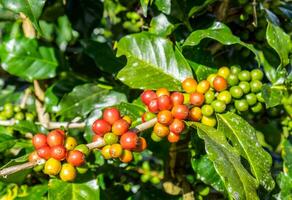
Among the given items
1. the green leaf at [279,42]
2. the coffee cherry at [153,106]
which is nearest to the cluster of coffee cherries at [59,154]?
the coffee cherry at [153,106]

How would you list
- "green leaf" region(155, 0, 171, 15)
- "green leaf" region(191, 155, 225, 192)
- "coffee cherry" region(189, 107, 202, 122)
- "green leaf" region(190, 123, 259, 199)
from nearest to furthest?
1. "green leaf" region(190, 123, 259, 199)
2. "coffee cherry" region(189, 107, 202, 122)
3. "green leaf" region(155, 0, 171, 15)
4. "green leaf" region(191, 155, 225, 192)

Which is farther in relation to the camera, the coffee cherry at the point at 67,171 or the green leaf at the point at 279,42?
the green leaf at the point at 279,42

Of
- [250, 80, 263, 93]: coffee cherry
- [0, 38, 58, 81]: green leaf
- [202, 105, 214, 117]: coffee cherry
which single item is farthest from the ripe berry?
[0, 38, 58, 81]: green leaf

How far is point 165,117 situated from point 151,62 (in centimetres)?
31

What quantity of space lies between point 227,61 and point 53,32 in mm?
742

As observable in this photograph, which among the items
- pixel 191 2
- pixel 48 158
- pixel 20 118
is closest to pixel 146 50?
pixel 191 2

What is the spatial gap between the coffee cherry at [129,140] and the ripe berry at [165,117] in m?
0.08

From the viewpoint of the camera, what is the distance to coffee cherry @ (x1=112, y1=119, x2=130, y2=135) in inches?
50.3

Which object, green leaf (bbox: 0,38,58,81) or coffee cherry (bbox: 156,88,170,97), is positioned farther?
green leaf (bbox: 0,38,58,81)

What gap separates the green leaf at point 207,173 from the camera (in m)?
1.65

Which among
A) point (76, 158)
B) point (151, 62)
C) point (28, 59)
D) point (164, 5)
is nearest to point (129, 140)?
point (76, 158)

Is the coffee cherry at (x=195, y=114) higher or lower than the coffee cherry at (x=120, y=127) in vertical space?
lower

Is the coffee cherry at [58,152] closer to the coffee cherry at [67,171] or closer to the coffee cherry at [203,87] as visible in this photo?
the coffee cherry at [67,171]

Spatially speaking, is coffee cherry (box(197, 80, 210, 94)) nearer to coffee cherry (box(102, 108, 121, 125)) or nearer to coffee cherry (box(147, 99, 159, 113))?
coffee cherry (box(147, 99, 159, 113))
